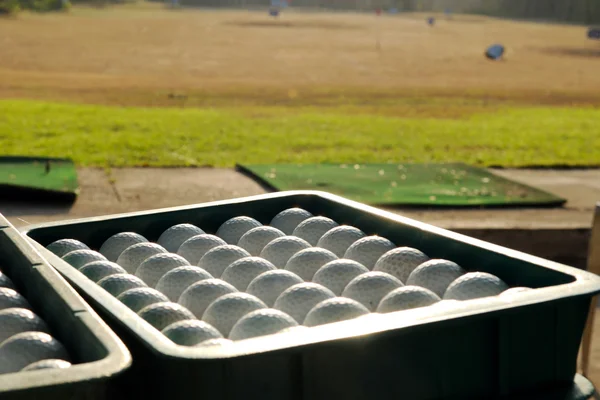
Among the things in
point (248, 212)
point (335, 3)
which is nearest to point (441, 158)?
point (248, 212)

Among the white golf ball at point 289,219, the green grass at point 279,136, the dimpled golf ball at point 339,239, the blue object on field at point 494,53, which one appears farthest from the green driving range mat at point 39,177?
the blue object on field at point 494,53

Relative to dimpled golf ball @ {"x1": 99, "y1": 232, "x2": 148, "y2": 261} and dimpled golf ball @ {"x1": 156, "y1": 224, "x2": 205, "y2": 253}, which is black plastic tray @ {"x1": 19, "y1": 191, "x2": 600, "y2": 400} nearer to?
dimpled golf ball @ {"x1": 99, "y1": 232, "x2": 148, "y2": 261}

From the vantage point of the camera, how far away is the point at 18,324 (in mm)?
2906

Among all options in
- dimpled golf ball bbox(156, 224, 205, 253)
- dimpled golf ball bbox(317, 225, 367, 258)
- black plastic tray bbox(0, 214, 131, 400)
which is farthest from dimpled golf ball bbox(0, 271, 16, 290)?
dimpled golf ball bbox(317, 225, 367, 258)

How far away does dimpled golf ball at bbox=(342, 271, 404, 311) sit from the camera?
359 cm

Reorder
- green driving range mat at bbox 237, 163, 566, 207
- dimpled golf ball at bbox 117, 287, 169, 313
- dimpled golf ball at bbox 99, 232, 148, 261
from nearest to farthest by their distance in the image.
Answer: dimpled golf ball at bbox 117, 287, 169, 313 < dimpled golf ball at bbox 99, 232, 148, 261 < green driving range mat at bbox 237, 163, 566, 207

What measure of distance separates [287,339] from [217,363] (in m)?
0.21

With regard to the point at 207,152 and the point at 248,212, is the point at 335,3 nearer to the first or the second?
the point at 207,152

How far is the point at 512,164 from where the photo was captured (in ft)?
45.5

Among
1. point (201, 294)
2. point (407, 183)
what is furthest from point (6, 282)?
point (407, 183)

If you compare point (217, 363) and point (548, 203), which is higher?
point (217, 363)

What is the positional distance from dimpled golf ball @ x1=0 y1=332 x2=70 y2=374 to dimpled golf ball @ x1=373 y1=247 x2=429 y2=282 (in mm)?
1624

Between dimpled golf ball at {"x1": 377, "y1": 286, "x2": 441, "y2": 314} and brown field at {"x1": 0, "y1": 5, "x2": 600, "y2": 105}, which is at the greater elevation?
dimpled golf ball at {"x1": 377, "y1": 286, "x2": 441, "y2": 314}

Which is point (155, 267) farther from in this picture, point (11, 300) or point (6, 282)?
point (11, 300)
